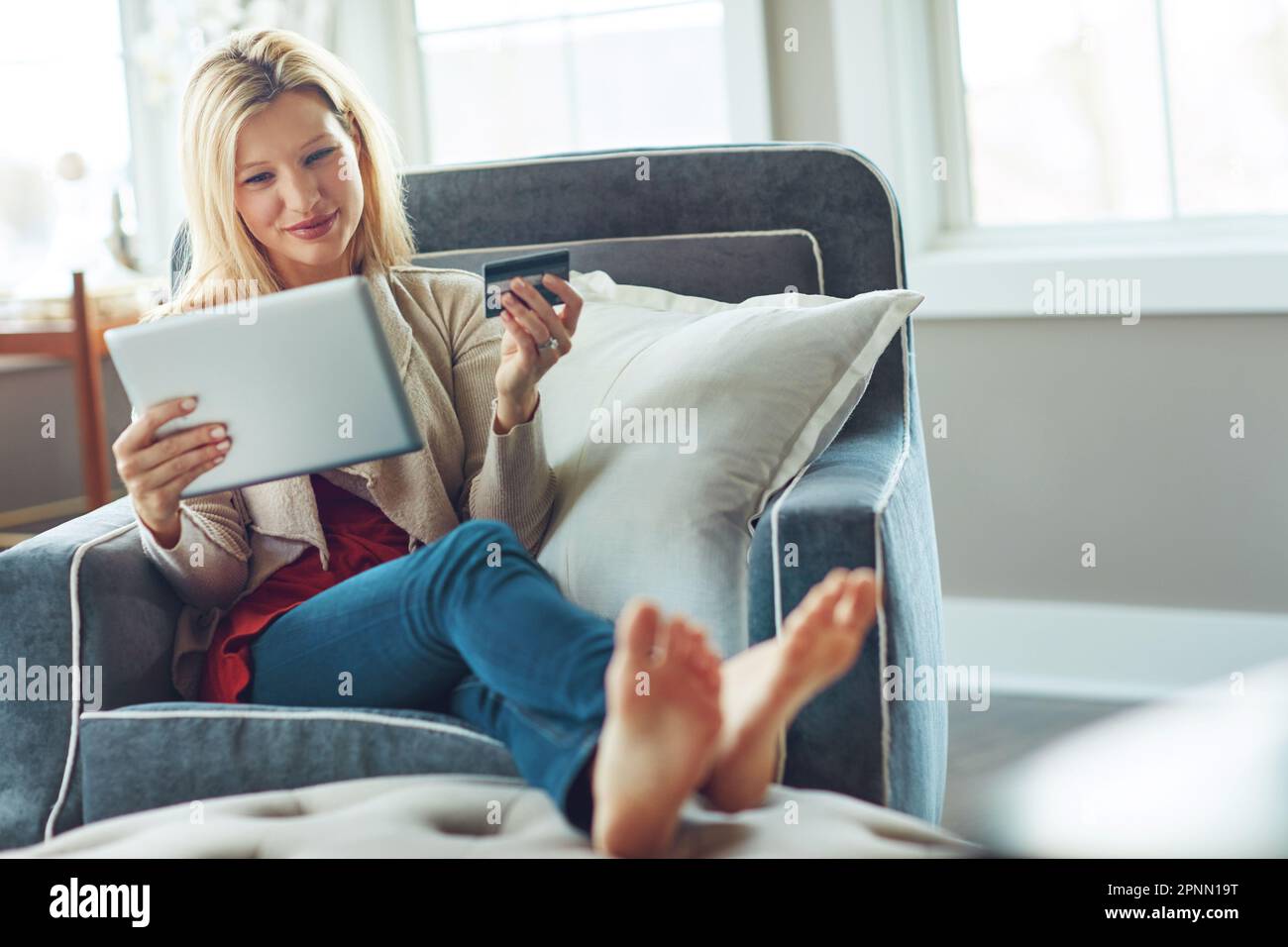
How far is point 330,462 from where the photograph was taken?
146 cm

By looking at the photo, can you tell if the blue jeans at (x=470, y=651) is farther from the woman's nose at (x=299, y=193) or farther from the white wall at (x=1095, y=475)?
the white wall at (x=1095, y=475)

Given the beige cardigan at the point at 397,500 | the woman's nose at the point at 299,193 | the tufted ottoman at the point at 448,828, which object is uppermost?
the woman's nose at the point at 299,193

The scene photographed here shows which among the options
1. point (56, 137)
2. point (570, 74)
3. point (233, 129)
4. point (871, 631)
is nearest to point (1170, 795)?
point (871, 631)

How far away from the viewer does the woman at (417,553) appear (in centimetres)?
113

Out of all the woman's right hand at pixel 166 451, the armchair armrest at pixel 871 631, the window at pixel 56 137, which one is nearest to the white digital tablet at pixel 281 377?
the woman's right hand at pixel 166 451

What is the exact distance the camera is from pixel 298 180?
5.42 feet

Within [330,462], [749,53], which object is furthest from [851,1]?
[330,462]

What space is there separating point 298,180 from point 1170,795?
1.13 meters

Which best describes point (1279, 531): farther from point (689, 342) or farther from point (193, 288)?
point (193, 288)

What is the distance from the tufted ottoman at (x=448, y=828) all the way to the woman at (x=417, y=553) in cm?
4

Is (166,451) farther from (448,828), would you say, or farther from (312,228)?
(448,828)

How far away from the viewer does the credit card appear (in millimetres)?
1512

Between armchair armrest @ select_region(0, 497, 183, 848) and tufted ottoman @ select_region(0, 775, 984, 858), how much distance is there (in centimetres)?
21

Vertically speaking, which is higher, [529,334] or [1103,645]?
[529,334]
